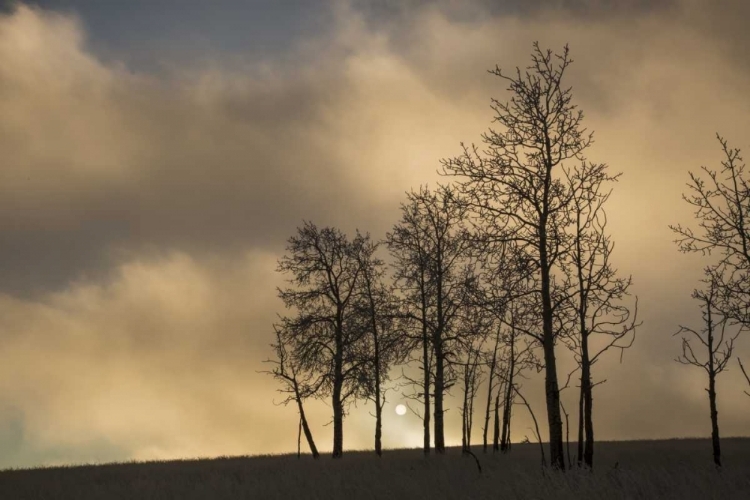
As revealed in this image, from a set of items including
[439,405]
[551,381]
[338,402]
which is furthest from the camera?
[338,402]

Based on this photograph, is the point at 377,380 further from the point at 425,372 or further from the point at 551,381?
the point at 551,381

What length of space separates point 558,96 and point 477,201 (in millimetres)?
3097

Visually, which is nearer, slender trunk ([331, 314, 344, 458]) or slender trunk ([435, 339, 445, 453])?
slender trunk ([435, 339, 445, 453])

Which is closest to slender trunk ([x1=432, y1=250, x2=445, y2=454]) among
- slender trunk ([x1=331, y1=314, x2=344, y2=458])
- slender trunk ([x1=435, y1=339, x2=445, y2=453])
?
slender trunk ([x1=435, y1=339, x2=445, y2=453])

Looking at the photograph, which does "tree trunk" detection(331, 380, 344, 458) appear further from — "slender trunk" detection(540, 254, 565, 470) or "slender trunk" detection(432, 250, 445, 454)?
"slender trunk" detection(540, 254, 565, 470)

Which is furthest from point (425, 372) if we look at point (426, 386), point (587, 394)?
point (587, 394)

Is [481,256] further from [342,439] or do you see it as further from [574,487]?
[342,439]

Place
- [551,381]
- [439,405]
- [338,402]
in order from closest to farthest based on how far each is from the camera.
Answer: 1. [551,381]
2. [439,405]
3. [338,402]

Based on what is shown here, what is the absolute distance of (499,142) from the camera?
15.6m

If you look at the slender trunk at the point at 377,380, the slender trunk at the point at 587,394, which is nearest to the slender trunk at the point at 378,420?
the slender trunk at the point at 377,380

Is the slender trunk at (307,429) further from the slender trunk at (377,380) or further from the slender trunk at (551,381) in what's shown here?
the slender trunk at (551,381)

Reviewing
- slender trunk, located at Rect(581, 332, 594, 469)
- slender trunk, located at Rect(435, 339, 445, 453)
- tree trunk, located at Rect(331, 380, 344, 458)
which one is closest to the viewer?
slender trunk, located at Rect(581, 332, 594, 469)

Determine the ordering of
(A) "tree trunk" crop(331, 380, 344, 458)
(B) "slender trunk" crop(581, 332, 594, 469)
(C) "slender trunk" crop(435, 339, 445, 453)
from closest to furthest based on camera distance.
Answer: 1. (B) "slender trunk" crop(581, 332, 594, 469)
2. (C) "slender trunk" crop(435, 339, 445, 453)
3. (A) "tree trunk" crop(331, 380, 344, 458)

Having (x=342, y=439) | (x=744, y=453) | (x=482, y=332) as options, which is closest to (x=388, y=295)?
(x=342, y=439)
